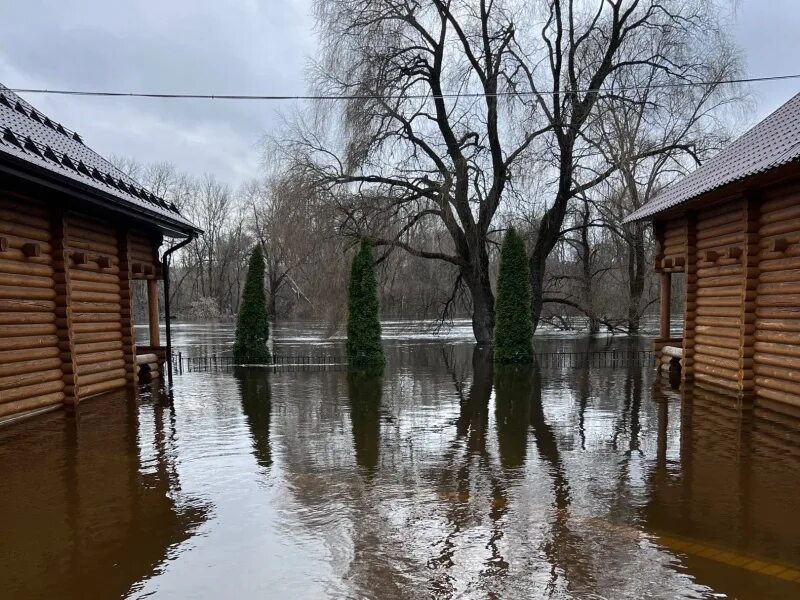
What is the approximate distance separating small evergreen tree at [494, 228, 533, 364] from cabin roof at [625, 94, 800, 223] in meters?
4.86

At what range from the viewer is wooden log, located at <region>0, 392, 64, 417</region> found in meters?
7.86

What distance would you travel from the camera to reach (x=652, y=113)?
18.5m

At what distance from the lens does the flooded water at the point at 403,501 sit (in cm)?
380

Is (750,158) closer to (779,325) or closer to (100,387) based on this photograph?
(779,325)

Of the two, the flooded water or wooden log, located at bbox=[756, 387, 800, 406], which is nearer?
the flooded water

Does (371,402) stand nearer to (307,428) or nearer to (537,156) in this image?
(307,428)

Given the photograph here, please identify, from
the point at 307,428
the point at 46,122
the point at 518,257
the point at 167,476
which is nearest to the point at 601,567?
the point at 167,476

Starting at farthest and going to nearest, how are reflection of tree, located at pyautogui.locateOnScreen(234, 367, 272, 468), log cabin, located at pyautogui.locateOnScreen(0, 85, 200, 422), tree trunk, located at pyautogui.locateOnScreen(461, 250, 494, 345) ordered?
tree trunk, located at pyautogui.locateOnScreen(461, 250, 494, 345)
log cabin, located at pyautogui.locateOnScreen(0, 85, 200, 422)
reflection of tree, located at pyautogui.locateOnScreen(234, 367, 272, 468)

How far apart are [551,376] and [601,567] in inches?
400

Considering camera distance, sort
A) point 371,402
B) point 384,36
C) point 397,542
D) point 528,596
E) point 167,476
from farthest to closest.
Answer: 1. point 384,36
2. point 371,402
3. point 167,476
4. point 397,542
5. point 528,596

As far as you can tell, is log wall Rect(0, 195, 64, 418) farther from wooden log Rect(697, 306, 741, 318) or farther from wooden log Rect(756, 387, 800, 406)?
wooden log Rect(697, 306, 741, 318)

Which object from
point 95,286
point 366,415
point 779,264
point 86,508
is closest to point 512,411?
point 366,415

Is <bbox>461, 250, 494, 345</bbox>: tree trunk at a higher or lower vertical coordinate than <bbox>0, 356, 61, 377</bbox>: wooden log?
higher

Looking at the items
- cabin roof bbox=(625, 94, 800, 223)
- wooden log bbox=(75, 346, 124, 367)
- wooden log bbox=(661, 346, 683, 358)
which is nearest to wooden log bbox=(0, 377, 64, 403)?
wooden log bbox=(75, 346, 124, 367)
